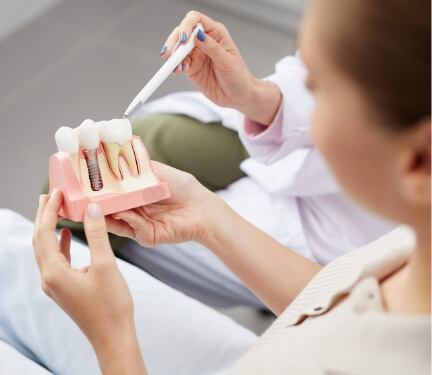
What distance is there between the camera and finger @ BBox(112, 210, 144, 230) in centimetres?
88

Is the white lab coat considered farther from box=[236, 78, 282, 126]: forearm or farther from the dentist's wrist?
the dentist's wrist

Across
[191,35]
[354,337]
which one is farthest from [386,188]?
[191,35]

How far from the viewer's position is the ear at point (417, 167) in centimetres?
48

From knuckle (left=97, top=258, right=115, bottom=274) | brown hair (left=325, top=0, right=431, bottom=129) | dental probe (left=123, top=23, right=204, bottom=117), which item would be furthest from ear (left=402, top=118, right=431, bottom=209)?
dental probe (left=123, top=23, right=204, bottom=117)

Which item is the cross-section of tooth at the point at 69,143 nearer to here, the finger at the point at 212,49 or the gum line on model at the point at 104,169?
the gum line on model at the point at 104,169

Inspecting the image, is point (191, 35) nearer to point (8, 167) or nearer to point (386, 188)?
point (386, 188)

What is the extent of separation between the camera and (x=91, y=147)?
2.86 feet

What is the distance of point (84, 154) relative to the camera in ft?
2.91

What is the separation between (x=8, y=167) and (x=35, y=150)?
0.09 m

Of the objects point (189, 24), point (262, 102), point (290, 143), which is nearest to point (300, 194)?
point (290, 143)

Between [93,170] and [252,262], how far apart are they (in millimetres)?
253

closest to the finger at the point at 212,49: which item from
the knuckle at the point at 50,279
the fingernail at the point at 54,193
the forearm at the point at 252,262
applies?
the forearm at the point at 252,262

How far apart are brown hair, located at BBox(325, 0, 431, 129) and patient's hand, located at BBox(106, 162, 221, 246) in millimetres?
466

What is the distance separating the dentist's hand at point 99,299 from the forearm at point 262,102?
0.47m
